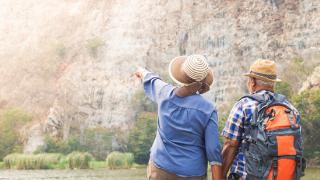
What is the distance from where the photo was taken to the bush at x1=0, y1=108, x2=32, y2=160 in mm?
45625

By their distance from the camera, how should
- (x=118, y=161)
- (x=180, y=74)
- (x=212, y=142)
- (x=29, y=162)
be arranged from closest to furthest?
(x=212, y=142) → (x=180, y=74) → (x=29, y=162) → (x=118, y=161)

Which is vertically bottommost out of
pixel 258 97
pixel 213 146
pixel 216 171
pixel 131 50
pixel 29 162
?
pixel 29 162

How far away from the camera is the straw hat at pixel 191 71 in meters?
3.84

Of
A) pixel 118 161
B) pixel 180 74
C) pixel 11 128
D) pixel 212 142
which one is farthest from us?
pixel 11 128

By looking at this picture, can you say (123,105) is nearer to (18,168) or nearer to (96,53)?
(96,53)

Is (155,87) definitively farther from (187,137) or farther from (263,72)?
(263,72)

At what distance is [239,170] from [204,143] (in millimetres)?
302

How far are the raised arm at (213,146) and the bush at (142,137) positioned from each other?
38.3 meters

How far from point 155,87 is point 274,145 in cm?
91

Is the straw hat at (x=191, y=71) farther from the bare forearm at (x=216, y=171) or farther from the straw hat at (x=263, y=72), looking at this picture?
the bare forearm at (x=216, y=171)

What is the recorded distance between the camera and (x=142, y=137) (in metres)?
43.1

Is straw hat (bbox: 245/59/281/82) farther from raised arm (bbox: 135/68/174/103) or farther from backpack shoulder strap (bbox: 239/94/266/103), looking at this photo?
raised arm (bbox: 135/68/174/103)

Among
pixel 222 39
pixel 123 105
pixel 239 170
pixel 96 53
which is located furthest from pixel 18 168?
pixel 239 170

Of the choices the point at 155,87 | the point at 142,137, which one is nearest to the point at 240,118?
the point at 155,87
